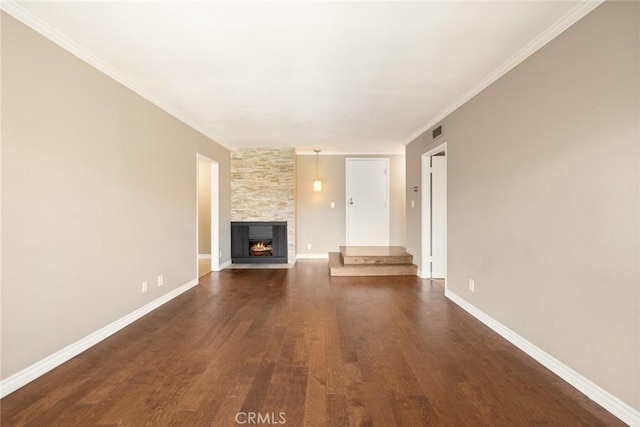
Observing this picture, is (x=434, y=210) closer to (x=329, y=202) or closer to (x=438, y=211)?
(x=438, y=211)

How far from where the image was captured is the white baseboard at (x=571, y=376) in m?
1.64

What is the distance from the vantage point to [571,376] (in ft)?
6.52

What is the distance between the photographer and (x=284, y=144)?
600 centimetres

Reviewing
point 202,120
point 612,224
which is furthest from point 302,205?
point 612,224

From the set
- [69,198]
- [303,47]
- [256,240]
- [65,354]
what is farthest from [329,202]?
[65,354]

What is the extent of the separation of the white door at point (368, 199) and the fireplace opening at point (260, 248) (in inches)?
74.4

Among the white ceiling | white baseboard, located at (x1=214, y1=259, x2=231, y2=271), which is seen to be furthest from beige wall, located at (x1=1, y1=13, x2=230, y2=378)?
white baseboard, located at (x1=214, y1=259, x2=231, y2=271)

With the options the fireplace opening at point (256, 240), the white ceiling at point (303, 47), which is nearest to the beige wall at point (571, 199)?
the white ceiling at point (303, 47)

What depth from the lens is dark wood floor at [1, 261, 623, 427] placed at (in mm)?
1688

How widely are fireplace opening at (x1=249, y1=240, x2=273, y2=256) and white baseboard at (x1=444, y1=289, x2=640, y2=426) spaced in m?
4.31

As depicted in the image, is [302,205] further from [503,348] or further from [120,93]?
[503,348]

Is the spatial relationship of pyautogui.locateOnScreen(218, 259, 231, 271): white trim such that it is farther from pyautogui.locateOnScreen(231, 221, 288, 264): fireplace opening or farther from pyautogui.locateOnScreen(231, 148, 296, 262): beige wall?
pyautogui.locateOnScreen(231, 148, 296, 262): beige wall

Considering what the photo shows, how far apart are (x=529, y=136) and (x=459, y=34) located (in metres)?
1.00

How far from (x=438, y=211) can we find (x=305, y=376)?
3.66 m
